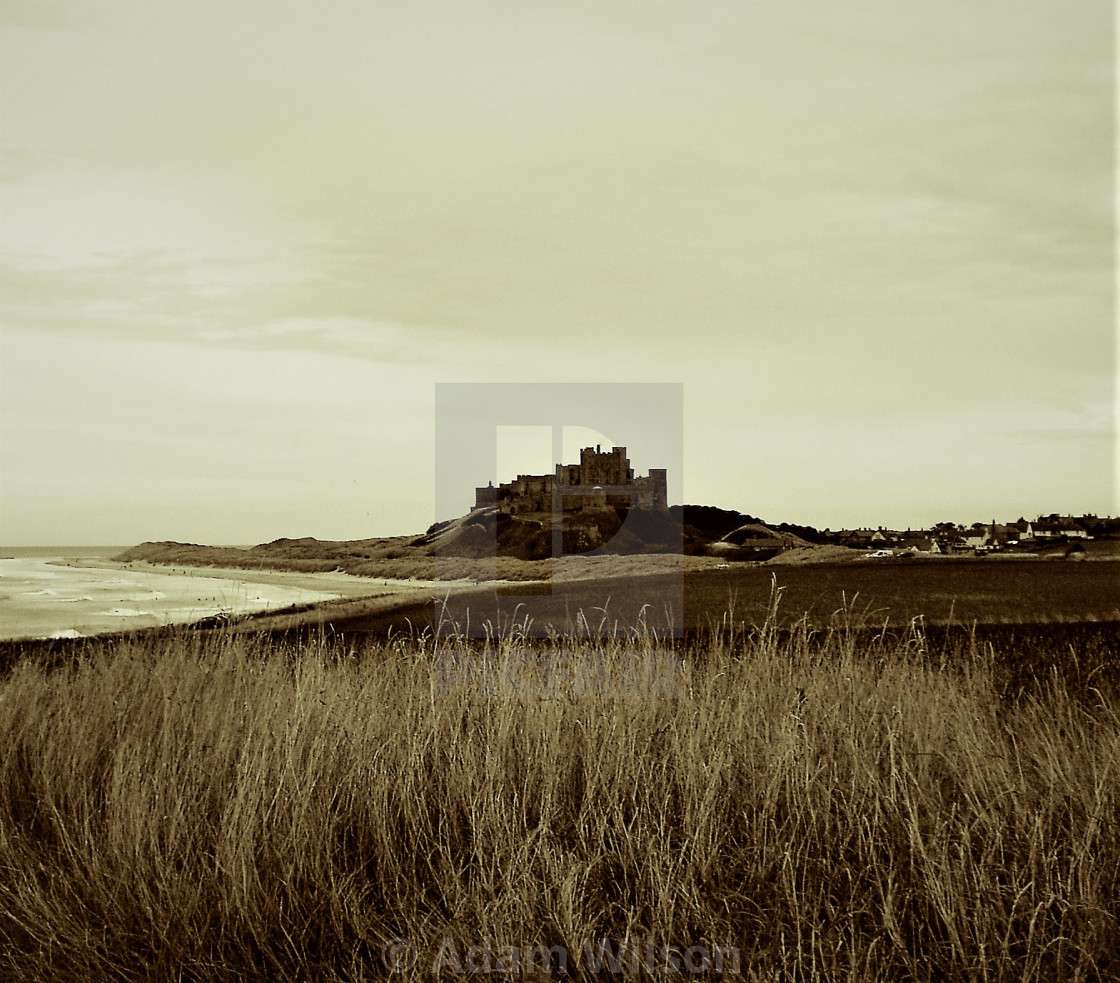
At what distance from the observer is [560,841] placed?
437 cm

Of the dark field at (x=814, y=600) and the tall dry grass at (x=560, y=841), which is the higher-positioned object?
the dark field at (x=814, y=600)

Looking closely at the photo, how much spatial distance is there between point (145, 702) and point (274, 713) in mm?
1279

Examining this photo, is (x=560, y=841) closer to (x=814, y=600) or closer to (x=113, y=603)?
(x=814, y=600)

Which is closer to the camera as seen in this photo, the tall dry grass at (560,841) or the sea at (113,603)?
the tall dry grass at (560,841)

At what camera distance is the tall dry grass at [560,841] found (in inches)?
139

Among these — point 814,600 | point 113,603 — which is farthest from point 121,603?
point 814,600

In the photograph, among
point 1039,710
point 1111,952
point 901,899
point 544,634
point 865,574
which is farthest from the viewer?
point 865,574

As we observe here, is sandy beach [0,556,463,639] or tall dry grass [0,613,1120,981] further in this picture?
sandy beach [0,556,463,639]

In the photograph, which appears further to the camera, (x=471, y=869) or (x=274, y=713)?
(x=274, y=713)

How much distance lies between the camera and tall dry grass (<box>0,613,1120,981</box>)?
3.54m

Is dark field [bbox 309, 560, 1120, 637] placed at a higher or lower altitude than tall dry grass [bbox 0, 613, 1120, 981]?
higher

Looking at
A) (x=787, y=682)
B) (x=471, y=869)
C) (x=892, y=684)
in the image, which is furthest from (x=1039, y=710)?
(x=471, y=869)

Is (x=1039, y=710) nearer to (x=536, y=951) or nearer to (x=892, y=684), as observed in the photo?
(x=892, y=684)

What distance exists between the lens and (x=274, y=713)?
21.4 ft
